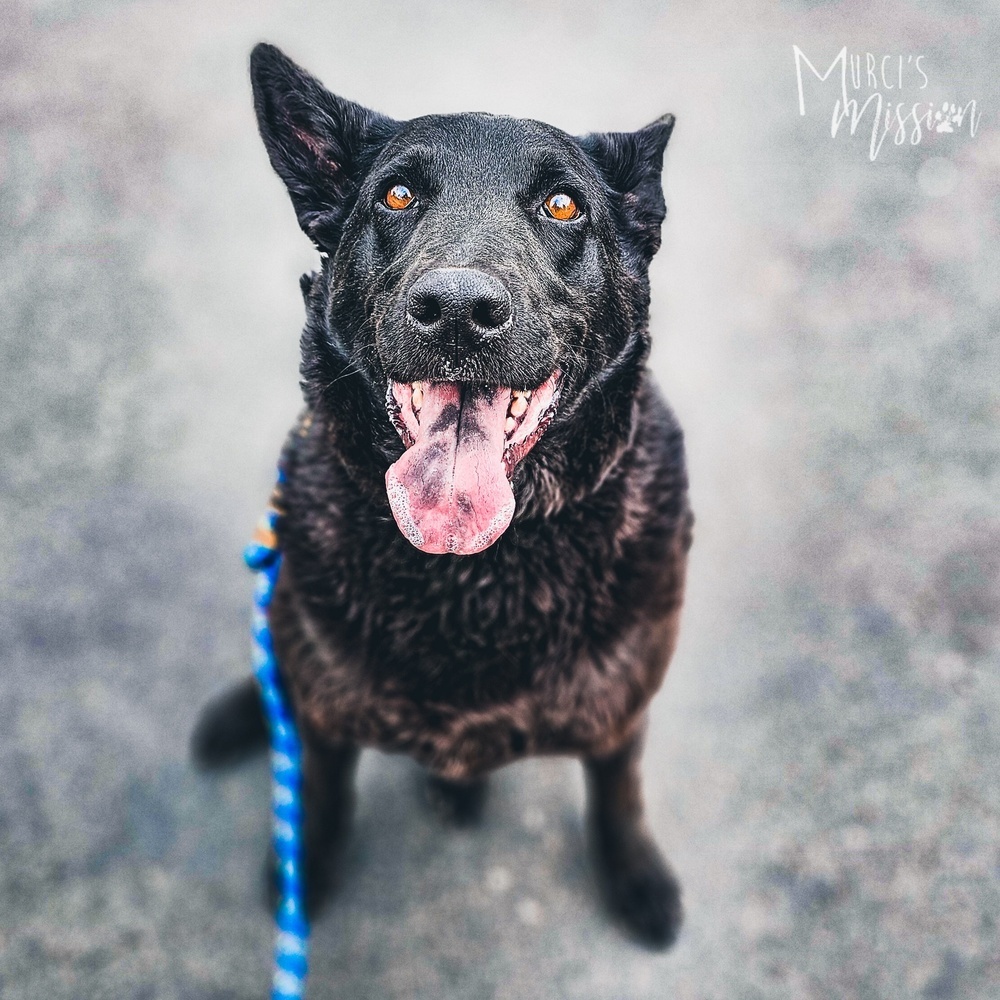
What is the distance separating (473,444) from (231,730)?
5.77 ft

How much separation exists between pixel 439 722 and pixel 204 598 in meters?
1.56

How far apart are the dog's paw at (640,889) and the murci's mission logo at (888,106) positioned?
385cm

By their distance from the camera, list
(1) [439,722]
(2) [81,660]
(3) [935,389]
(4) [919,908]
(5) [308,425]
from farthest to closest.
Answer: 1. (3) [935,389]
2. (2) [81,660]
3. (4) [919,908]
4. (5) [308,425]
5. (1) [439,722]

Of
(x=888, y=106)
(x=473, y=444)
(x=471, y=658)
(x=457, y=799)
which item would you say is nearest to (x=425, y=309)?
(x=473, y=444)

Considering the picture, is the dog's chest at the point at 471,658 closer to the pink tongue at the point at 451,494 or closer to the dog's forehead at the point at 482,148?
the pink tongue at the point at 451,494

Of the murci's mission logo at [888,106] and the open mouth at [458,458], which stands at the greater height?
the murci's mission logo at [888,106]

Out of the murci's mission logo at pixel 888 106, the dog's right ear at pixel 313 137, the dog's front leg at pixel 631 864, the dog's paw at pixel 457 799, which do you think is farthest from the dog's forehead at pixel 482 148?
the murci's mission logo at pixel 888 106

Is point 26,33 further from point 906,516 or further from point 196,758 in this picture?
point 906,516

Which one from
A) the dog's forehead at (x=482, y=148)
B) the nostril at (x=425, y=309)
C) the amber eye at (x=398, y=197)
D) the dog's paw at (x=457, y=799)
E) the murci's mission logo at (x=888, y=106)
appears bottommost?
the dog's paw at (x=457, y=799)

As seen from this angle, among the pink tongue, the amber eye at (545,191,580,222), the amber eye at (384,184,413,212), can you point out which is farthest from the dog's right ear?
the pink tongue

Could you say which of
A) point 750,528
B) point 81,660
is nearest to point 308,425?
point 81,660

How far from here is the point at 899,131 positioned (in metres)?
4.51

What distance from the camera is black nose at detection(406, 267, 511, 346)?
162 cm

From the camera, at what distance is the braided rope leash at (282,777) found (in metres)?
2.10
